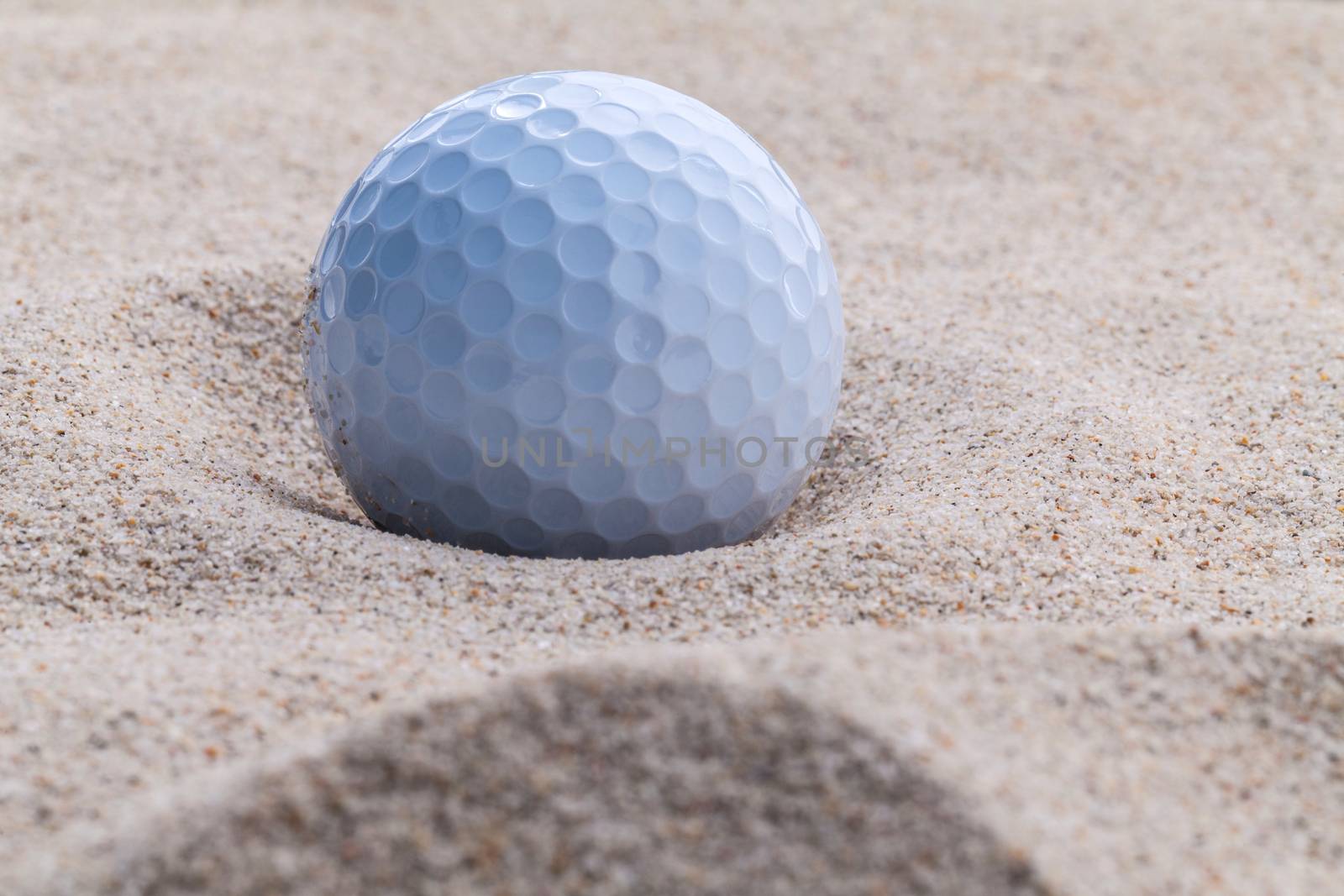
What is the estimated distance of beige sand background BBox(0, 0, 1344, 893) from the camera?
178 centimetres

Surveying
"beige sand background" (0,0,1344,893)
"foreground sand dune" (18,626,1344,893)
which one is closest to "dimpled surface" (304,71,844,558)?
"beige sand background" (0,0,1344,893)

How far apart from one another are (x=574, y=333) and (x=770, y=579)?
24.7 inches

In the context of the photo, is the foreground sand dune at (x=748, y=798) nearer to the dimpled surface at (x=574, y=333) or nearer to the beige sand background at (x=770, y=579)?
the beige sand background at (x=770, y=579)

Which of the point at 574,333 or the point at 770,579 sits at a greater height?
the point at 574,333

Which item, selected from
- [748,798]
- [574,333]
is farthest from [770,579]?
[748,798]

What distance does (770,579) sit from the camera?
2.58m

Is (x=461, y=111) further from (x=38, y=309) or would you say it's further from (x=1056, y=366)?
(x=1056, y=366)

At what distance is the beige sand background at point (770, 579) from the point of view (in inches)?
70.2

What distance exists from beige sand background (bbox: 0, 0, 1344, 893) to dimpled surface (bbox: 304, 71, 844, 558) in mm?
164

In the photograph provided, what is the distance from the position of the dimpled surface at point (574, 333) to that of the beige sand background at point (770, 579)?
0.16 m

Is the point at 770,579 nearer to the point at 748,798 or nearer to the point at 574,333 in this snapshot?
the point at 574,333

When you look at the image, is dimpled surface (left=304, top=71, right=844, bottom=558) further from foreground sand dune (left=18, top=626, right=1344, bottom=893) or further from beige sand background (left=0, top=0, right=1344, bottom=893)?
foreground sand dune (left=18, top=626, right=1344, bottom=893)

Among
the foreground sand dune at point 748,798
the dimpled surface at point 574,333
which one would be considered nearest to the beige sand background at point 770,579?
the foreground sand dune at point 748,798

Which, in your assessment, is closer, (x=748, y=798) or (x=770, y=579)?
(x=748, y=798)
